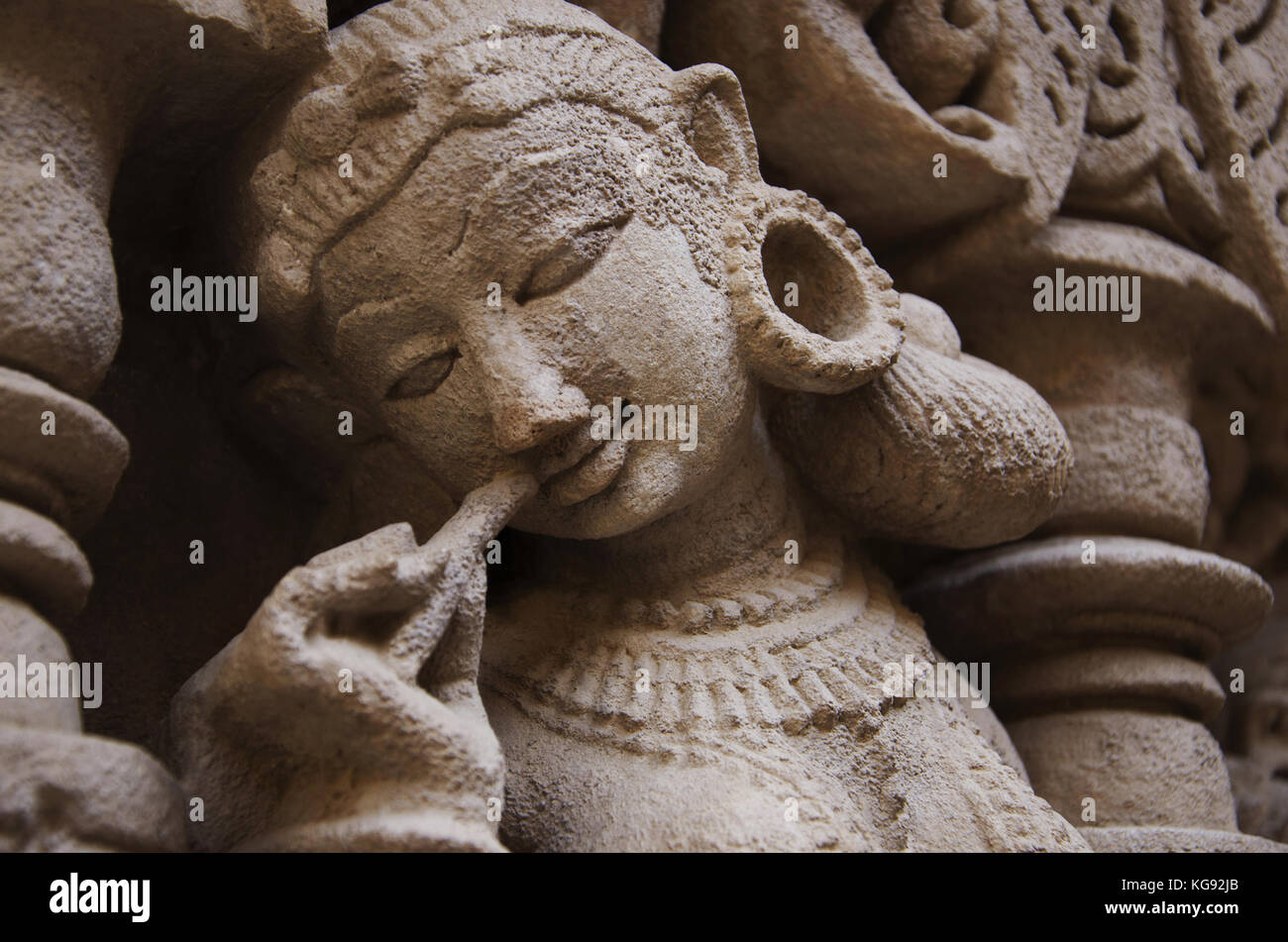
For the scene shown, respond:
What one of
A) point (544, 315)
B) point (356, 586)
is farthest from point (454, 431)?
point (356, 586)

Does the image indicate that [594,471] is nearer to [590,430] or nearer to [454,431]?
[590,430]

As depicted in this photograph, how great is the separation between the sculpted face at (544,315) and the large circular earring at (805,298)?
43 millimetres

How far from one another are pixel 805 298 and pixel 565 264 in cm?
39

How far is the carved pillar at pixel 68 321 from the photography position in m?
0.98

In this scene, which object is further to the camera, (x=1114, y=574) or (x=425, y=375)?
(x=1114, y=574)

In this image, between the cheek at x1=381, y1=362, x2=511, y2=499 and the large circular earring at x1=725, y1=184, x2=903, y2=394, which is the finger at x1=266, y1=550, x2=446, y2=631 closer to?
the cheek at x1=381, y1=362, x2=511, y2=499

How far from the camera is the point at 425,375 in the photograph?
1.39 meters

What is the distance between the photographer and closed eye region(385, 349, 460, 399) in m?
1.38

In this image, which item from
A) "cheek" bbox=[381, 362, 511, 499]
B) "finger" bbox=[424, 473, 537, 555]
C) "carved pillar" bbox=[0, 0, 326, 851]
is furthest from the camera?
"cheek" bbox=[381, 362, 511, 499]

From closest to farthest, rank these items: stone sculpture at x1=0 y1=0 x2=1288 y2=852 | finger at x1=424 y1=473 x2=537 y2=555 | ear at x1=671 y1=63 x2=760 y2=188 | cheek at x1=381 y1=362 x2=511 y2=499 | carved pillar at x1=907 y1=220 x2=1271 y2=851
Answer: stone sculpture at x1=0 y1=0 x2=1288 y2=852
finger at x1=424 y1=473 x2=537 y2=555
cheek at x1=381 y1=362 x2=511 y2=499
ear at x1=671 y1=63 x2=760 y2=188
carved pillar at x1=907 y1=220 x2=1271 y2=851

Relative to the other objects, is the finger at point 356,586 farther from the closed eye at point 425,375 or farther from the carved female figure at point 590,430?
the closed eye at point 425,375

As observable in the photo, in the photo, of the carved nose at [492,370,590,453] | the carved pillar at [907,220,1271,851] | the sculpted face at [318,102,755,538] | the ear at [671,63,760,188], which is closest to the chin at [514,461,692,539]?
the sculpted face at [318,102,755,538]

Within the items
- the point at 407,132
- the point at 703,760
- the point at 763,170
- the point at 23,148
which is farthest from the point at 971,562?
the point at 23,148
